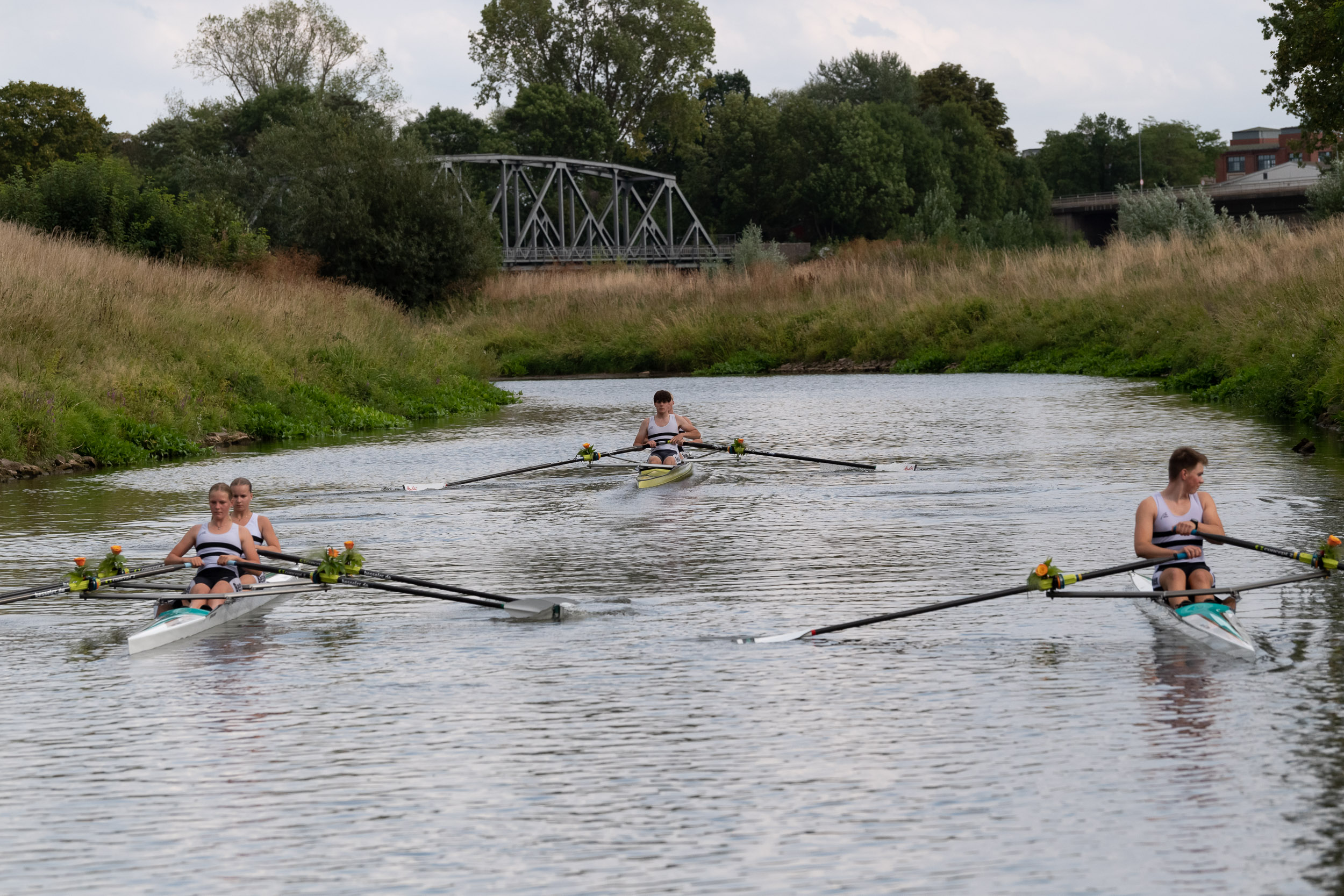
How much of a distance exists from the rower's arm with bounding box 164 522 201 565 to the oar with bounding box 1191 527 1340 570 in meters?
7.13

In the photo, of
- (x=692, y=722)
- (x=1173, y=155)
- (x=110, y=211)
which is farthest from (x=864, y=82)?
(x=692, y=722)

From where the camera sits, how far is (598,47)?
99.1 meters

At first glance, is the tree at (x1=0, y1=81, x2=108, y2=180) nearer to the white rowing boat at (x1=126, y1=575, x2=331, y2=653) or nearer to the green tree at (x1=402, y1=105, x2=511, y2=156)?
the green tree at (x1=402, y1=105, x2=511, y2=156)

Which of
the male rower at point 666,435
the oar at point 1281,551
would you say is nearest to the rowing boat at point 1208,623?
the oar at point 1281,551

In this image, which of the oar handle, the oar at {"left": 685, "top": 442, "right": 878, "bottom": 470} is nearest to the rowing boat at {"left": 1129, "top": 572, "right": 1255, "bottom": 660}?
the oar handle

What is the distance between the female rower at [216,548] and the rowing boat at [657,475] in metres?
8.31

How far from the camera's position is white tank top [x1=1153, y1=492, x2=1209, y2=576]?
1017 cm

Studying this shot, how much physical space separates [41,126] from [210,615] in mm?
69765

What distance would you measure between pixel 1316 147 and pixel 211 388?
2727cm

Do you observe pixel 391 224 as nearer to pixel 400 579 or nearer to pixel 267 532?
pixel 267 532

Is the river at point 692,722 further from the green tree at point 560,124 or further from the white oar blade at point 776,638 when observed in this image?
the green tree at point 560,124

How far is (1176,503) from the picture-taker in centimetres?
1035

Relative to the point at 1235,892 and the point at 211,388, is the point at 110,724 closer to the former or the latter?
the point at 1235,892

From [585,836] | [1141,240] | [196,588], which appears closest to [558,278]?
[1141,240]
